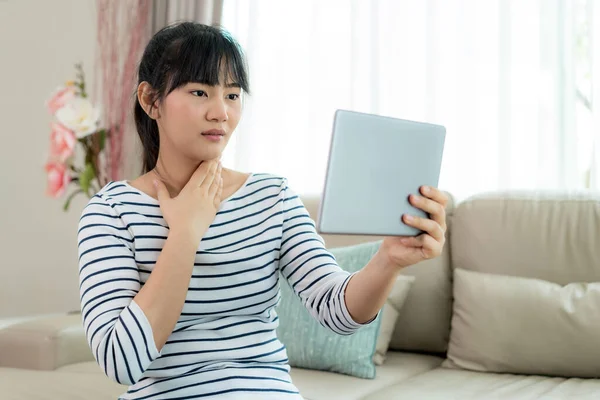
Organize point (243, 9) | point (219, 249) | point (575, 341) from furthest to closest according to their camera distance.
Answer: point (243, 9), point (575, 341), point (219, 249)

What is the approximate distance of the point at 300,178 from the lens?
3072 mm

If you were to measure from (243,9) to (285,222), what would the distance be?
2.13 meters

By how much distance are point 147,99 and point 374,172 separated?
489 millimetres

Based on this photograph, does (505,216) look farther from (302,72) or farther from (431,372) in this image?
(302,72)

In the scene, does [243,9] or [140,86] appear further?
[243,9]

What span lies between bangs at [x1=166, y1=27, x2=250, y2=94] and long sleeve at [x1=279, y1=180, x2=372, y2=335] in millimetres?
217

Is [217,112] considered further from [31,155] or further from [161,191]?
[31,155]

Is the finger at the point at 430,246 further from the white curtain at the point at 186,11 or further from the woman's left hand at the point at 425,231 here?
the white curtain at the point at 186,11

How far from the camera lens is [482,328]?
2031mm

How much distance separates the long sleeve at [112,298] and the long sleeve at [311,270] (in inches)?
10.2

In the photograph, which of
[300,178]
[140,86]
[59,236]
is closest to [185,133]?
[140,86]

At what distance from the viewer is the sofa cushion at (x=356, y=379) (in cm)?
184

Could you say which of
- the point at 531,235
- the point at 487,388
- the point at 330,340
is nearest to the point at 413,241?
the point at 487,388

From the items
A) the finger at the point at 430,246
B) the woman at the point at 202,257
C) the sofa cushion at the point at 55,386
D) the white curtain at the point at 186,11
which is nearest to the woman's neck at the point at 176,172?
the woman at the point at 202,257
